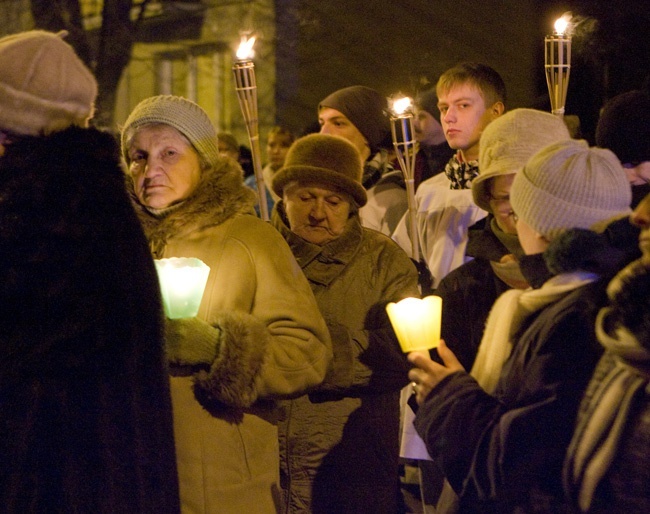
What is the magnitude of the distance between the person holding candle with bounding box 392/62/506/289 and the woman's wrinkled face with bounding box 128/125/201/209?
1.65 metres

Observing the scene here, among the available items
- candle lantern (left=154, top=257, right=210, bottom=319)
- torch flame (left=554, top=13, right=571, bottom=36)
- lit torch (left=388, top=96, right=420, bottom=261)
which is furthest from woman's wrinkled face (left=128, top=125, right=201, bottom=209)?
torch flame (left=554, top=13, right=571, bottom=36)

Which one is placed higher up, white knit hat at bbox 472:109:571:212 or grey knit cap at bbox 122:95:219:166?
grey knit cap at bbox 122:95:219:166

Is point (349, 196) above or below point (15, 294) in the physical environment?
above

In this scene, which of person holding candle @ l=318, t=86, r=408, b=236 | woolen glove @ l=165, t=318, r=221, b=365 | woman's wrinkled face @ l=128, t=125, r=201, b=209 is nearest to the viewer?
woolen glove @ l=165, t=318, r=221, b=365

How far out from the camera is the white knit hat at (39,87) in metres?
2.82

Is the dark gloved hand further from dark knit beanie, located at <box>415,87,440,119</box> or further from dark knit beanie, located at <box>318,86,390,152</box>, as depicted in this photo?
dark knit beanie, located at <box>415,87,440,119</box>

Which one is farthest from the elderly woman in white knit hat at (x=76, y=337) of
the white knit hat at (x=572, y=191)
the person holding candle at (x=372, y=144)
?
the person holding candle at (x=372, y=144)

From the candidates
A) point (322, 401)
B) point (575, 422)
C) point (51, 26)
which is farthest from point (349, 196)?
point (51, 26)

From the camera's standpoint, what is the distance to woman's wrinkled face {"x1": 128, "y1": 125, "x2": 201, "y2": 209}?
11.5ft

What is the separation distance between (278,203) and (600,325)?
268cm

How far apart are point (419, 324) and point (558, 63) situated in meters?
2.27

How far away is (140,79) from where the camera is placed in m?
18.0

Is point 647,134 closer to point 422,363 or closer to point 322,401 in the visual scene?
point 322,401

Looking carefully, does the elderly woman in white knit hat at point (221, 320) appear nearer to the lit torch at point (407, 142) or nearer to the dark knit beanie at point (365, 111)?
the lit torch at point (407, 142)
